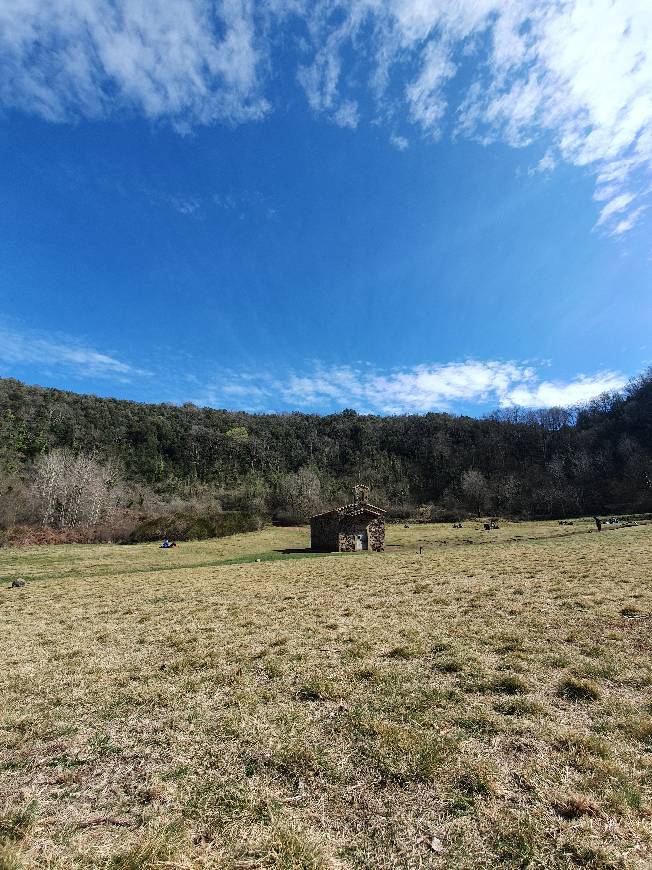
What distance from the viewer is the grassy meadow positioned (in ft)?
12.3

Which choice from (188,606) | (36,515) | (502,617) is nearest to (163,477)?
(36,515)

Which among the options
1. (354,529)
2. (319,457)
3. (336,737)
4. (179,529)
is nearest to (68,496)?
(179,529)

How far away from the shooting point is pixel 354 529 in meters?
38.9

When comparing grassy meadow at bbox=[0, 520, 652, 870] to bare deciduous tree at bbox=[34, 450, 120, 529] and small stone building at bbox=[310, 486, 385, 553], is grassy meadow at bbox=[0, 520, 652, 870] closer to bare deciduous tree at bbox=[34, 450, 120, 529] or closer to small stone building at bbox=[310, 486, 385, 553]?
small stone building at bbox=[310, 486, 385, 553]

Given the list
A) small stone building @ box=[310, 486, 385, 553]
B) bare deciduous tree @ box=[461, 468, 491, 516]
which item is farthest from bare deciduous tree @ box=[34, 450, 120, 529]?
bare deciduous tree @ box=[461, 468, 491, 516]

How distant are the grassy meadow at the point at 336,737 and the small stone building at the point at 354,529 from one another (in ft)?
83.1

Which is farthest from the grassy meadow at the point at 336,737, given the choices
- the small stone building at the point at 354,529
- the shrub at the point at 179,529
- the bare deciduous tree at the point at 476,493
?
the bare deciduous tree at the point at 476,493

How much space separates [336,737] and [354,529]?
33.7 metres

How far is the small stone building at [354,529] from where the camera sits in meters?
38.4

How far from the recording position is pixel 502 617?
11266 millimetres

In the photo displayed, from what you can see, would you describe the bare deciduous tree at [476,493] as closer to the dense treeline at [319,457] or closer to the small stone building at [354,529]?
the dense treeline at [319,457]

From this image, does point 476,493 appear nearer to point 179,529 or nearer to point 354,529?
point 354,529

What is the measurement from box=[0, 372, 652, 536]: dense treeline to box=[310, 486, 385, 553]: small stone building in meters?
40.8

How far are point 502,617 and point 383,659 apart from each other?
4641 millimetres
